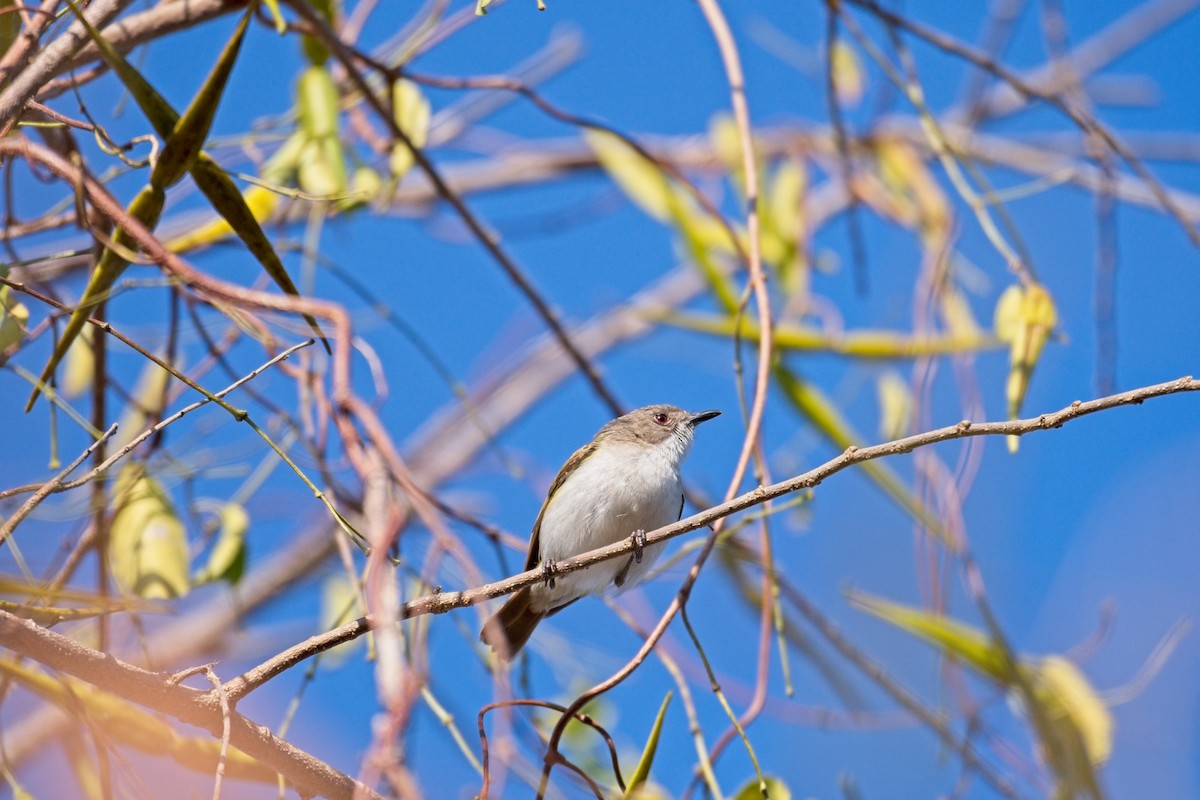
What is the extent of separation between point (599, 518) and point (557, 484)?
43 centimetres

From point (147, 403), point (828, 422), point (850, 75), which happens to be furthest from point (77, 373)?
point (850, 75)

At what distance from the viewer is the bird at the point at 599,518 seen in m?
3.91

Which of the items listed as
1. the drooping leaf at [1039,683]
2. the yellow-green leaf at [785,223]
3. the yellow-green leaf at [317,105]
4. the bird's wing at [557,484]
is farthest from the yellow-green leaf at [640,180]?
the drooping leaf at [1039,683]

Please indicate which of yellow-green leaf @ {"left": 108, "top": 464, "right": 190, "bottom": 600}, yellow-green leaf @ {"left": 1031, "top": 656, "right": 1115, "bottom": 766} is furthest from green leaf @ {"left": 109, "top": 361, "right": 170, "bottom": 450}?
yellow-green leaf @ {"left": 1031, "top": 656, "right": 1115, "bottom": 766}

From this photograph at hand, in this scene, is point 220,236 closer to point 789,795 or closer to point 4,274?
point 4,274

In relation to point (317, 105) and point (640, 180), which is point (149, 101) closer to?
point (317, 105)

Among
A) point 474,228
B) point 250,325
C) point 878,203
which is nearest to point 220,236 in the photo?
point 474,228

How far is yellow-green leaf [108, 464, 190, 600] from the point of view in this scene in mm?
2586

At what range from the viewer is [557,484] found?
4320 millimetres

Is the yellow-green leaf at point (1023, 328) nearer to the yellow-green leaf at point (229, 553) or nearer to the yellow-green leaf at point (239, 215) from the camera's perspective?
the yellow-green leaf at point (239, 215)

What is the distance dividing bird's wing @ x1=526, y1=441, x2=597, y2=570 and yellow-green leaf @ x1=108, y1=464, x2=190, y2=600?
65.9 inches

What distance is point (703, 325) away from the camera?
156 inches

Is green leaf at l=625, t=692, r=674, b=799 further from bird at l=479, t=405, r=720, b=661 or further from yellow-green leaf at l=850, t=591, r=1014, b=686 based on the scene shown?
bird at l=479, t=405, r=720, b=661

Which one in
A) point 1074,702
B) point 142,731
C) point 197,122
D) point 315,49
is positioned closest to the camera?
point 197,122
